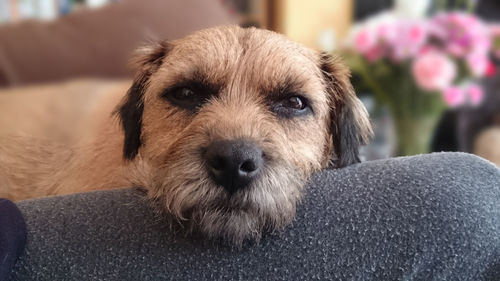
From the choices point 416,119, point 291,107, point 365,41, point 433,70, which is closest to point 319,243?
point 291,107

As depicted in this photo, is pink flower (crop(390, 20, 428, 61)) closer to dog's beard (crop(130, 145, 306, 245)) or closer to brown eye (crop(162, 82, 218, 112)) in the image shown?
brown eye (crop(162, 82, 218, 112))

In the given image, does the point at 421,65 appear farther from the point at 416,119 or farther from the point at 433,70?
the point at 416,119

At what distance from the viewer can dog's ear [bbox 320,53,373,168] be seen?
1305 millimetres

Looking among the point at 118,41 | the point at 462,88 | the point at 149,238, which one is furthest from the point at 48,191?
the point at 462,88

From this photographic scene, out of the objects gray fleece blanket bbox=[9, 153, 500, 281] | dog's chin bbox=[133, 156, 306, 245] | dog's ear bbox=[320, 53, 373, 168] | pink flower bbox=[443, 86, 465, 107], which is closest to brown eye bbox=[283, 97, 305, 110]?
dog's ear bbox=[320, 53, 373, 168]

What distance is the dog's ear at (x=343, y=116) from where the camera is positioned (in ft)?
4.28

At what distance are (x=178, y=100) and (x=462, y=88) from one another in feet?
6.14

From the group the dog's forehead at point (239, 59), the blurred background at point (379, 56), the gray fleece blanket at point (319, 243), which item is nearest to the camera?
the gray fleece blanket at point (319, 243)

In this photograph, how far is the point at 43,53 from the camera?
2.15m

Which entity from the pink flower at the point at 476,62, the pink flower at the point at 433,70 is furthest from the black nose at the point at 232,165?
the pink flower at the point at 476,62

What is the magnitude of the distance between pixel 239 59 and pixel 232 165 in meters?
0.45

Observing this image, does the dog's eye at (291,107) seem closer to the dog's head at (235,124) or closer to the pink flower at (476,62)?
the dog's head at (235,124)

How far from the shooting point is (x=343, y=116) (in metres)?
1.33

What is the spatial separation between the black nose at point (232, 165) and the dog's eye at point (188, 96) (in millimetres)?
352
